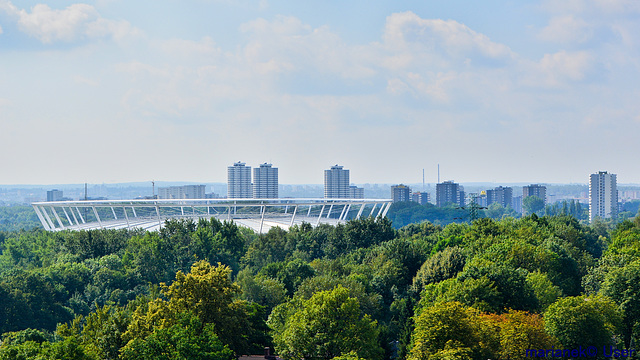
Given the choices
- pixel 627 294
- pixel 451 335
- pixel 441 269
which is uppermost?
pixel 441 269

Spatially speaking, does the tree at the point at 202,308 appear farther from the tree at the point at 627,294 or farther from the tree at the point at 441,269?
the tree at the point at 627,294

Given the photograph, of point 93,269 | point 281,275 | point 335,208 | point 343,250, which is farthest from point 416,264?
point 335,208

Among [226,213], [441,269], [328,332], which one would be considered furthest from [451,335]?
[226,213]

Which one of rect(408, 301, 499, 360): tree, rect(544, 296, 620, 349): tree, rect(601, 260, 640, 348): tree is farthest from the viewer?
rect(601, 260, 640, 348): tree

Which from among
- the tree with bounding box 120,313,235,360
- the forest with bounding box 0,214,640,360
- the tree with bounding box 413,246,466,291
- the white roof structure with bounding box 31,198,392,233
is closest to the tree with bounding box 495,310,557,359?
the forest with bounding box 0,214,640,360

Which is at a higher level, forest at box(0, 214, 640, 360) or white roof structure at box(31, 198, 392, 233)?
white roof structure at box(31, 198, 392, 233)

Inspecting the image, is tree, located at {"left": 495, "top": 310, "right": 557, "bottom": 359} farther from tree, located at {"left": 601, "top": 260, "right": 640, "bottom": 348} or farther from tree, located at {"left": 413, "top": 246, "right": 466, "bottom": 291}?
tree, located at {"left": 413, "top": 246, "right": 466, "bottom": 291}

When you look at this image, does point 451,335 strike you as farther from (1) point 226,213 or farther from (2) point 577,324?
(1) point 226,213
